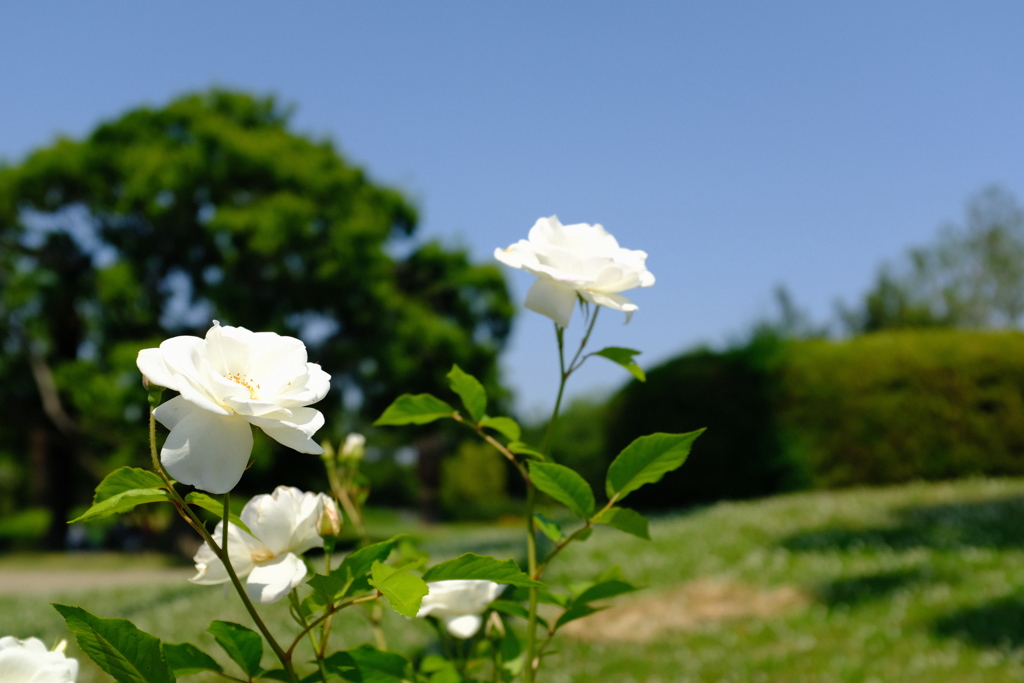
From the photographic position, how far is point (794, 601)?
19.5ft

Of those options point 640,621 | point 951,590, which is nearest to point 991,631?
point 951,590

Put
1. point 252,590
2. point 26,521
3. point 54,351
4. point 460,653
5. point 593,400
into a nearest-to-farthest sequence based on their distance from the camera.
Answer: point 252,590, point 460,653, point 54,351, point 26,521, point 593,400

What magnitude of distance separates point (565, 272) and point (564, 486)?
0.80ft

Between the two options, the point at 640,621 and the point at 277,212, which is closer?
the point at 640,621

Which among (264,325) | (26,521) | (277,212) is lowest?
(26,521)

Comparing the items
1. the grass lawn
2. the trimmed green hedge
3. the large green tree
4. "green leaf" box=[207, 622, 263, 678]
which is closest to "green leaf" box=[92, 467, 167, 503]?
"green leaf" box=[207, 622, 263, 678]

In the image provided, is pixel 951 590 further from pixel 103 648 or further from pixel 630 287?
pixel 103 648

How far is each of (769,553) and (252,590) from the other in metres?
7.34

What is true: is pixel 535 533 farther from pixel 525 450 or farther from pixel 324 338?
pixel 324 338

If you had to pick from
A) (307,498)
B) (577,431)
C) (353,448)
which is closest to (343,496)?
(353,448)

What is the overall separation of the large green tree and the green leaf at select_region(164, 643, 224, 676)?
13444mm

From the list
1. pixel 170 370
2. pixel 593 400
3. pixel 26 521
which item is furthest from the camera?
pixel 593 400

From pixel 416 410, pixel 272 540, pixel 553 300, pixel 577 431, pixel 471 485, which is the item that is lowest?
pixel 471 485

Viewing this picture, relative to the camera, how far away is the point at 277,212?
46.1 feet
